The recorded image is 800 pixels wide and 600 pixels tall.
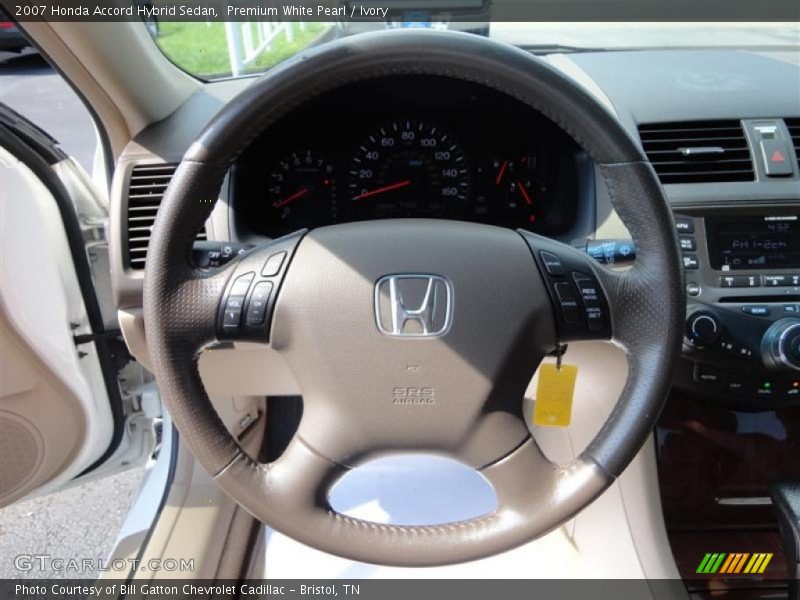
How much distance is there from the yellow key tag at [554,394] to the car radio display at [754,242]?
1.42ft

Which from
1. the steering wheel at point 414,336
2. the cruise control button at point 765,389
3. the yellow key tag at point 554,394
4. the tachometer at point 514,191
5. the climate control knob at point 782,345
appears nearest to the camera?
the steering wheel at point 414,336

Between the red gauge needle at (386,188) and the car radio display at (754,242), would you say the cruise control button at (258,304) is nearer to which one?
the red gauge needle at (386,188)

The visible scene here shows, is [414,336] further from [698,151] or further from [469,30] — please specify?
[698,151]

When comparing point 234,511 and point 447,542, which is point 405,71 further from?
point 234,511

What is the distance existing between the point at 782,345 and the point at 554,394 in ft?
1.50

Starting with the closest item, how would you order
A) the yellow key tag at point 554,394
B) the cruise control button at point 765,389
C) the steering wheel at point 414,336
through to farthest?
the steering wheel at point 414,336 < the yellow key tag at point 554,394 < the cruise control button at point 765,389

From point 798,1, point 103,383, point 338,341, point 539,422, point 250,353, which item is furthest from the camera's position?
point 798,1

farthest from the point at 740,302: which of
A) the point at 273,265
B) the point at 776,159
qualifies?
the point at 273,265

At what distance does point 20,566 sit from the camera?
1.68 m

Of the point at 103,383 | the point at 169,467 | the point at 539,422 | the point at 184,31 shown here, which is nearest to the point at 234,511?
the point at 169,467

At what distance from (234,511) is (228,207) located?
2.81ft

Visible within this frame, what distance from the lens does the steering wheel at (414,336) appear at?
2.85 ft

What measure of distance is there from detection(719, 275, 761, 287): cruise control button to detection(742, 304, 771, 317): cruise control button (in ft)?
0.14

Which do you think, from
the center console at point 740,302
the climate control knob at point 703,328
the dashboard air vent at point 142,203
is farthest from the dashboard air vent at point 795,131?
the dashboard air vent at point 142,203
